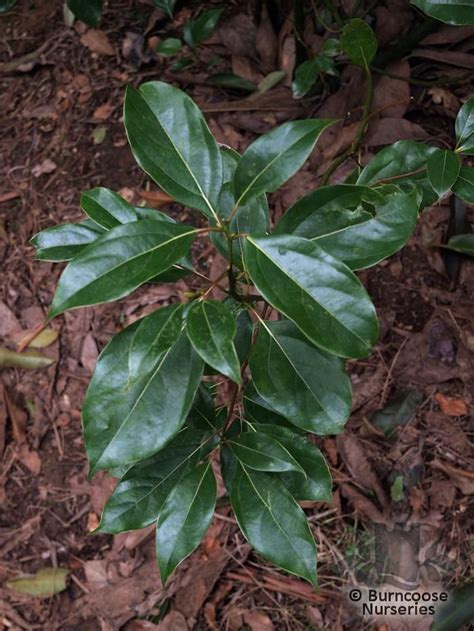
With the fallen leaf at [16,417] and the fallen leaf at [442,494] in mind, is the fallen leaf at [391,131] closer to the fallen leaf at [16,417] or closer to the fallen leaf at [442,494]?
the fallen leaf at [442,494]

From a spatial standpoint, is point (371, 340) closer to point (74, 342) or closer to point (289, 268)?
point (289, 268)

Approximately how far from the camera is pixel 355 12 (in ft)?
5.86

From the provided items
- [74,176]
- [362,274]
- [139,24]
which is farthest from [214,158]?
[139,24]

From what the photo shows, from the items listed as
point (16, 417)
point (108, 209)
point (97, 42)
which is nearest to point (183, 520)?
point (108, 209)

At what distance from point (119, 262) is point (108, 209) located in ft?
0.61

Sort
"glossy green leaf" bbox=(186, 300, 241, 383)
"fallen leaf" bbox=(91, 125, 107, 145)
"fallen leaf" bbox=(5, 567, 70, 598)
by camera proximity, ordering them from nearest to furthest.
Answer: "glossy green leaf" bbox=(186, 300, 241, 383) < "fallen leaf" bbox=(5, 567, 70, 598) < "fallen leaf" bbox=(91, 125, 107, 145)

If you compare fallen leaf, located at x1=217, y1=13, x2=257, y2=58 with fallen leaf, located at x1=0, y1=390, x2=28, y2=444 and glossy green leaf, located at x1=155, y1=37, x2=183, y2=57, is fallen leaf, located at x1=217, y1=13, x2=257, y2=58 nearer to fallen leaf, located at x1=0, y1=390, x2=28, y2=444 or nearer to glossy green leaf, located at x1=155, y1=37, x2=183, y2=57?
glossy green leaf, located at x1=155, y1=37, x2=183, y2=57

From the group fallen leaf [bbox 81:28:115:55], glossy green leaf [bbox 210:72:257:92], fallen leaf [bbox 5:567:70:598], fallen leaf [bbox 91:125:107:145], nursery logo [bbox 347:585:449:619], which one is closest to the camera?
nursery logo [bbox 347:585:449:619]

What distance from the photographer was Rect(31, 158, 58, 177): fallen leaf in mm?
2232

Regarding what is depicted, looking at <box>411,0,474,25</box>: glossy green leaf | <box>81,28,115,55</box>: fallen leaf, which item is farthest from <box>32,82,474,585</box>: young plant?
<box>81,28,115,55</box>: fallen leaf

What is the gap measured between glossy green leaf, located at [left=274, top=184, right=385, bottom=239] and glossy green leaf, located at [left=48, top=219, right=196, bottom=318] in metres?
0.16

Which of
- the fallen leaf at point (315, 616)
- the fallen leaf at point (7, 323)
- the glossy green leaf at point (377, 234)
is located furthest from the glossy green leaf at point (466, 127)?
the fallen leaf at point (7, 323)

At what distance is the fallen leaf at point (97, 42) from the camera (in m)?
2.34

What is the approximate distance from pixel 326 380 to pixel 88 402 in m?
0.33
